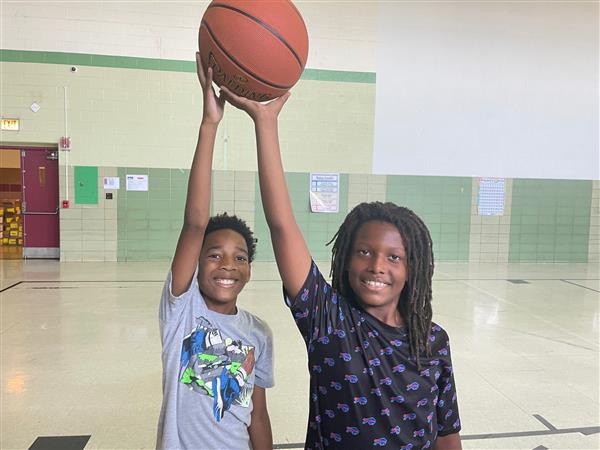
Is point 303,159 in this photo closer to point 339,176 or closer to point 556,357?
point 339,176

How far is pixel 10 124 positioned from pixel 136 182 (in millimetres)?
1741

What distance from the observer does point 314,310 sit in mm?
917

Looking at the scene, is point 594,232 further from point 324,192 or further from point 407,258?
point 407,258

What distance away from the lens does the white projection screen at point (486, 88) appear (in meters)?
6.54

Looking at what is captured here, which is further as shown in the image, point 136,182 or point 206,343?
point 136,182

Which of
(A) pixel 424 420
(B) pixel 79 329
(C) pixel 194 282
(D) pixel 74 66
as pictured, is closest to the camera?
(A) pixel 424 420

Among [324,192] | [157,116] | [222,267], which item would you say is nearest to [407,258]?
[222,267]

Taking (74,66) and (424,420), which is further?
(74,66)

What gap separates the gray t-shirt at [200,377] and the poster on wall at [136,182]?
18.5ft

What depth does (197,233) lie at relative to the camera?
3.26 feet

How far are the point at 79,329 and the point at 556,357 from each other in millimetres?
3257

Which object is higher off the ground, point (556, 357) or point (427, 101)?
point (427, 101)

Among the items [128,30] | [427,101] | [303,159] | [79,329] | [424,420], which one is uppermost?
[128,30]

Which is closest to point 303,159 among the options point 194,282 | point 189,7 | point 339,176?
point 339,176
